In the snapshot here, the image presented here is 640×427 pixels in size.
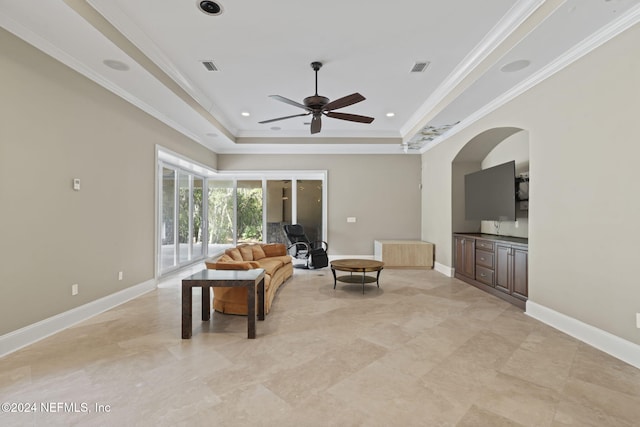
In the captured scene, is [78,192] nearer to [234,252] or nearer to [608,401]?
[234,252]

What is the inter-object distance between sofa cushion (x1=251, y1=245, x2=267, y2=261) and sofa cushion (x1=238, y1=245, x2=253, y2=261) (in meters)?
0.11

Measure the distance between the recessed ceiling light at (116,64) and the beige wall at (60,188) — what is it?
38cm

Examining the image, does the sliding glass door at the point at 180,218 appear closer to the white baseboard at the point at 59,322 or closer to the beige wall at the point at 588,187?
the white baseboard at the point at 59,322

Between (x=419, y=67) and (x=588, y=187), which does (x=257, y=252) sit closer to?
(x=419, y=67)

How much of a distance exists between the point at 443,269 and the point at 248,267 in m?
4.37

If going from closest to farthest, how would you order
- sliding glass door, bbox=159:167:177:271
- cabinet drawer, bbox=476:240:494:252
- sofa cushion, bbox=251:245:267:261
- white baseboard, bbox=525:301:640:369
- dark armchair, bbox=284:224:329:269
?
white baseboard, bbox=525:301:640:369, cabinet drawer, bbox=476:240:494:252, sofa cushion, bbox=251:245:267:261, sliding glass door, bbox=159:167:177:271, dark armchair, bbox=284:224:329:269

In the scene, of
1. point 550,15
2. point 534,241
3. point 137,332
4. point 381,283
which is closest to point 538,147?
point 534,241

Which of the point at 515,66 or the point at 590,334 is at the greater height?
the point at 515,66

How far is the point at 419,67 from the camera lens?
407 cm

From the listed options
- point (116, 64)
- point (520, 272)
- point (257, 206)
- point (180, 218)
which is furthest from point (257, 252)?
point (520, 272)

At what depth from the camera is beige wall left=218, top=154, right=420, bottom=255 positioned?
7.89 m

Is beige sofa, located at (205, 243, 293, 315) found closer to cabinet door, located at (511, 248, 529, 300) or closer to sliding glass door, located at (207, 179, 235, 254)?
sliding glass door, located at (207, 179, 235, 254)

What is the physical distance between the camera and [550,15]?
100 inches

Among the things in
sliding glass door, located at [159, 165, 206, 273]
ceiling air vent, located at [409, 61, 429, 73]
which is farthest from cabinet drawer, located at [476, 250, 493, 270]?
sliding glass door, located at [159, 165, 206, 273]
